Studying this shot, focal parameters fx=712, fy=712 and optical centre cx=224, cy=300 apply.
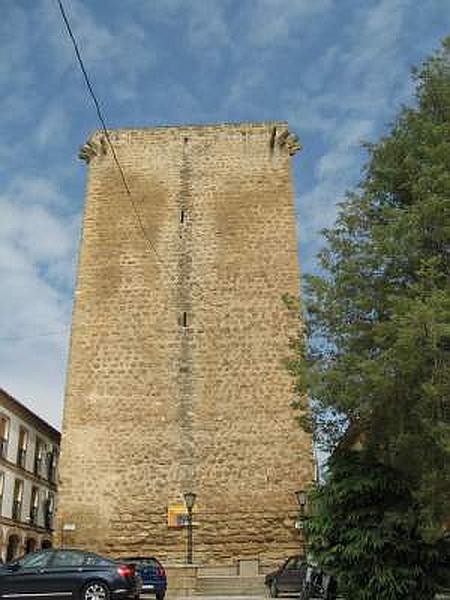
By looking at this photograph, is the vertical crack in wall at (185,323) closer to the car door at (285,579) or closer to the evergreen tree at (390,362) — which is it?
the car door at (285,579)

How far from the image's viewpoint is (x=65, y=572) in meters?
9.20

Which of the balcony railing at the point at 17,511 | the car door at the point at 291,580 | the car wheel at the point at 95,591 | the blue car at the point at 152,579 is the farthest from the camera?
the balcony railing at the point at 17,511

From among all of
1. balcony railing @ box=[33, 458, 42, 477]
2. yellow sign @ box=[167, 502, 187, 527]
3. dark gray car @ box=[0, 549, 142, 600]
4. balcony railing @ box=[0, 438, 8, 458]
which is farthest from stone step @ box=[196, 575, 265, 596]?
balcony railing @ box=[33, 458, 42, 477]

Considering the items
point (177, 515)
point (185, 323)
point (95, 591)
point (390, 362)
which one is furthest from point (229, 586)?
point (390, 362)

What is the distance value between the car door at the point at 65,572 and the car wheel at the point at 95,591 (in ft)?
0.37

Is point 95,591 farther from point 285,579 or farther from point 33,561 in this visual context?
point 285,579

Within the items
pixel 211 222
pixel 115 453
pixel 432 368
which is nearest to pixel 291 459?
pixel 115 453

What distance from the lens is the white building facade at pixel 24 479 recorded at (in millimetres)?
24219

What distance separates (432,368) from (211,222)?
41.1ft

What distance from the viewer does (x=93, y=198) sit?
67.5ft

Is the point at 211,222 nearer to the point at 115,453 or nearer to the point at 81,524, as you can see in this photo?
the point at 115,453

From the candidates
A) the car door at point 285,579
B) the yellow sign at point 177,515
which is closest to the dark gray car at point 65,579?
the car door at point 285,579

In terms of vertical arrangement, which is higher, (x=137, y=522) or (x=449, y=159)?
(x=449, y=159)

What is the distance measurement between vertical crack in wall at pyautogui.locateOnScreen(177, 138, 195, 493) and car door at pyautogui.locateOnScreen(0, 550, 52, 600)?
8.18 m
